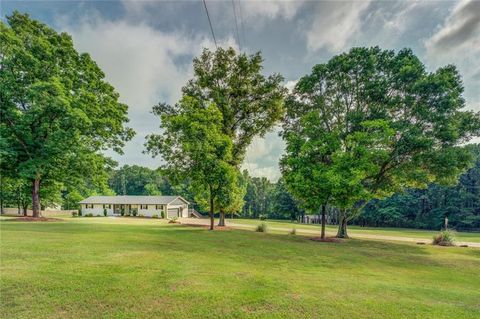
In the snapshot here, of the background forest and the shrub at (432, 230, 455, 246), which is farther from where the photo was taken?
the background forest

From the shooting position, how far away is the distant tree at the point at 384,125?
19.8 m

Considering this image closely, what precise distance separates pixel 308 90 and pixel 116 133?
20505 mm

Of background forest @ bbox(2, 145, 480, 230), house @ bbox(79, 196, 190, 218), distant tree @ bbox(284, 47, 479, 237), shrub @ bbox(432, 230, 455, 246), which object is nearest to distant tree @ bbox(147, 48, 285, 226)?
distant tree @ bbox(284, 47, 479, 237)

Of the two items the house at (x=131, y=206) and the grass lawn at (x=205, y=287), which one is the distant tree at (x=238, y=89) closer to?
the grass lawn at (x=205, y=287)

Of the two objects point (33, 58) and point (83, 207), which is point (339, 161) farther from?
point (83, 207)

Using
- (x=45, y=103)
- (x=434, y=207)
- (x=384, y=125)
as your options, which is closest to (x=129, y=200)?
(x=45, y=103)

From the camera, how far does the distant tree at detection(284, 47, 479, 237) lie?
19844 millimetres

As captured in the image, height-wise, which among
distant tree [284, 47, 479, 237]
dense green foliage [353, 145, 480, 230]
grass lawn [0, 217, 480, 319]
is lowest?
dense green foliage [353, 145, 480, 230]

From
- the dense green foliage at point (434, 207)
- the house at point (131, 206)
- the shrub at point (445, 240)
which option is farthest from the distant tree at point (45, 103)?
the dense green foliage at point (434, 207)

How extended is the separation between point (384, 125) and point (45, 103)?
26805 mm

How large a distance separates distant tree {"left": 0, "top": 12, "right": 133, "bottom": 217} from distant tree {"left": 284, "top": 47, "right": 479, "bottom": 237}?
62.7ft

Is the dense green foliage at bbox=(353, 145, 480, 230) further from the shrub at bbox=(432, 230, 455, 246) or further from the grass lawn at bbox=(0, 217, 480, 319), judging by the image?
the grass lawn at bbox=(0, 217, 480, 319)

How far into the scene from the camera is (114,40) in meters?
11.5

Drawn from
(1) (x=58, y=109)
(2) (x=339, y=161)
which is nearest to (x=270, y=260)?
(2) (x=339, y=161)
